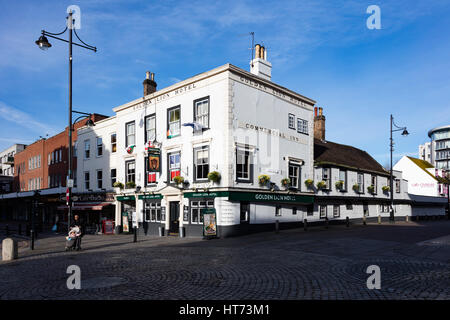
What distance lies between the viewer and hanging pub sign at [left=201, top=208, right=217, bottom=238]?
20.4 metres

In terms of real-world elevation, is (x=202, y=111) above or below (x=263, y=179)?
above

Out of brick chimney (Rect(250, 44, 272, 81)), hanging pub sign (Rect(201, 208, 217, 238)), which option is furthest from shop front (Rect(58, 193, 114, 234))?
brick chimney (Rect(250, 44, 272, 81))

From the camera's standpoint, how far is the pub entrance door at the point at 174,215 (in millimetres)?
23781

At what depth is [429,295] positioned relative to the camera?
7.39 m

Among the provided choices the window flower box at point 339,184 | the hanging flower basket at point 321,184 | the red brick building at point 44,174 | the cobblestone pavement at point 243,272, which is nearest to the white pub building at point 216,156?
the hanging flower basket at point 321,184

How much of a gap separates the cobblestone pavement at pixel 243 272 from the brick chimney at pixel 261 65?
1307 centimetres

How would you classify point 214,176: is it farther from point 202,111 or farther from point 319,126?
point 319,126

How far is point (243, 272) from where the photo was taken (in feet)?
33.7

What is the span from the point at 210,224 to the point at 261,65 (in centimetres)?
1188

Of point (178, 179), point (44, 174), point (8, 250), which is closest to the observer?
point (8, 250)

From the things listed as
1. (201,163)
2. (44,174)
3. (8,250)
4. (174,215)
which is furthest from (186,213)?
(44,174)

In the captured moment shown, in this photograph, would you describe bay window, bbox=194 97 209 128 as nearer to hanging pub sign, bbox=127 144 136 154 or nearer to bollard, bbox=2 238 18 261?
hanging pub sign, bbox=127 144 136 154

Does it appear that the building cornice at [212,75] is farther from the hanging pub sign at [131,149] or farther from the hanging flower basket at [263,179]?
the hanging flower basket at [263,179]

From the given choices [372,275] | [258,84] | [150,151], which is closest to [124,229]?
[150,151]
